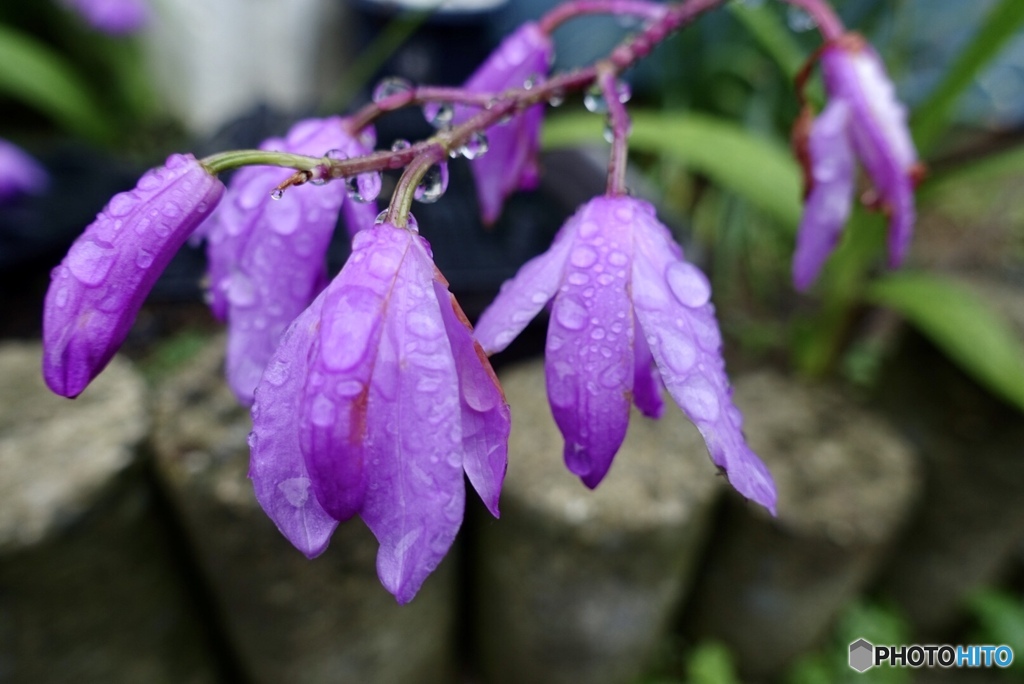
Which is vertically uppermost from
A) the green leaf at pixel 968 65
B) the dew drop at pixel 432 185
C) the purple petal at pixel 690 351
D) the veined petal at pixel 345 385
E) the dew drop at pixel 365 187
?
the dew drop at pixel 365 187

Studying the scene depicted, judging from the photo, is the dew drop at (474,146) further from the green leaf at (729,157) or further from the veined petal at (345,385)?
the green leaf at (729,157)

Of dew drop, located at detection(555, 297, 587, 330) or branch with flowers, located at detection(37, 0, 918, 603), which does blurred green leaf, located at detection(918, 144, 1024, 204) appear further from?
dew drop, located at detection(555, 297, 587, 330)

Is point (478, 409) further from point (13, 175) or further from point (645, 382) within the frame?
point (13, 175)

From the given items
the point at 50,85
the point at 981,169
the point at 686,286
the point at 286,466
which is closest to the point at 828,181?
the point at 686,286

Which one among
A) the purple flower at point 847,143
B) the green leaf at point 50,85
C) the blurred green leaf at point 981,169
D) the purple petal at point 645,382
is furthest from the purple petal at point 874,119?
the green leaf at point 50,85

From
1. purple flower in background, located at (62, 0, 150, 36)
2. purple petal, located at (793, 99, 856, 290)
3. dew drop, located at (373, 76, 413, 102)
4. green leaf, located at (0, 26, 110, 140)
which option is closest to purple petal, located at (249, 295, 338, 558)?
dew drop, located at (373, 76, 413, 102)
